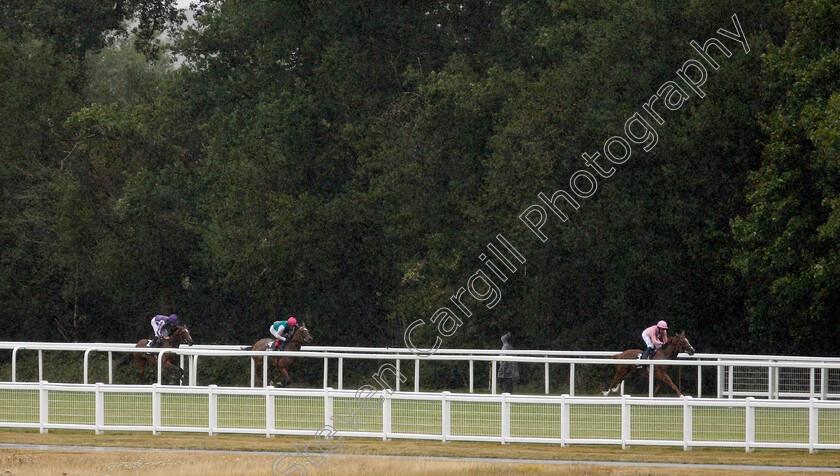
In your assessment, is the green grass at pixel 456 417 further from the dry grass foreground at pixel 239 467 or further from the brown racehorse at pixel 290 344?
the brown racehorse at pixel 290 344

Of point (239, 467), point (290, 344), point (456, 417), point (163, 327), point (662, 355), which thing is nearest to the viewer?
point (239, 467)

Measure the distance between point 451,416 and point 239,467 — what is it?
14.2 ft

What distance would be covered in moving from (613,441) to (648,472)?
2.25m

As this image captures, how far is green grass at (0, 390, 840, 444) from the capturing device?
672 inches

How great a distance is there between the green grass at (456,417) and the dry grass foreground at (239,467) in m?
2.04

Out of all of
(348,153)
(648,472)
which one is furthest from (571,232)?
(648,472)

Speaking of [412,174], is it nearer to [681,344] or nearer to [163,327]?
[163,327]

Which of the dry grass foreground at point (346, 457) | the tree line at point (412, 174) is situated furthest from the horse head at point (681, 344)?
the dry grass foreground at point (346, 457)

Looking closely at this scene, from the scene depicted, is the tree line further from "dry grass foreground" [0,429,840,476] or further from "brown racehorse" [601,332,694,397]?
"dry grass foreground" [0,429,840,476]

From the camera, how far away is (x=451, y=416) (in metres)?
18.4

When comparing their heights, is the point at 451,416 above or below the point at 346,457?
above

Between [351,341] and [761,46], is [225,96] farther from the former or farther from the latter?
[761,46]

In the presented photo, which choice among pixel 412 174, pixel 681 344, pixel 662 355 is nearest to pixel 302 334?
pixel 662 355

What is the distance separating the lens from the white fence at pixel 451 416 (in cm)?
1672
